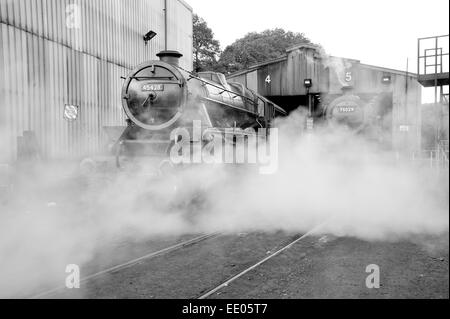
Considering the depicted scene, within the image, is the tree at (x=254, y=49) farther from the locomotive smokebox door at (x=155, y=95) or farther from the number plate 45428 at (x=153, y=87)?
the number plate 45428 at (x=153, y=87)

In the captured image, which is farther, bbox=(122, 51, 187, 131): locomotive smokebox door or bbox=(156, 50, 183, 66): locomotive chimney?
bbox=(156, 50, 183, 66): locomotive chimney

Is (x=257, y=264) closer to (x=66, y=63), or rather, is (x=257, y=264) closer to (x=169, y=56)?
(x=169, y=56)

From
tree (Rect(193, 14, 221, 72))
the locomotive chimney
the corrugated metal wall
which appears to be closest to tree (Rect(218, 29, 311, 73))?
tree (Rect(193, 14, 221, 72))

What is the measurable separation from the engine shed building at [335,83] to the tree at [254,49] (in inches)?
761

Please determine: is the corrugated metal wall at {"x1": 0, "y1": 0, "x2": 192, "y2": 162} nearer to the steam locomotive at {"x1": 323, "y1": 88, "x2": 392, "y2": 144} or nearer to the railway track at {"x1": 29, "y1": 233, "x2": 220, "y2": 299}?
the railway track at {"x1": 29, "y1": 233, "x2": 220, "y2": 299}

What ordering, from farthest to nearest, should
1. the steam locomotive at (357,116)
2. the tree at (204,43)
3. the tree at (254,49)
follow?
the tree at (204,43) < the tree at (254,49) < the steam locomotive at (357,116)

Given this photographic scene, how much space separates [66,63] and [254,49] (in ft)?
105

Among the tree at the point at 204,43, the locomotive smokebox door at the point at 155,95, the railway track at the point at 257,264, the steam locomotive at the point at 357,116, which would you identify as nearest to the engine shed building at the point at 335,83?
the steam locomotive at the point at 357,116

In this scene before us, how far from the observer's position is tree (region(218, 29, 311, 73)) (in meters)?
38.0

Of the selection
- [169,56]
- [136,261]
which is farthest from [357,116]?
[136,261]

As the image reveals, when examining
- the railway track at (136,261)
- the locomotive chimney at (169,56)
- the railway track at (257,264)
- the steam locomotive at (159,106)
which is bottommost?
the railway track at (257,264)

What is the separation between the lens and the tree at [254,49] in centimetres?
3797

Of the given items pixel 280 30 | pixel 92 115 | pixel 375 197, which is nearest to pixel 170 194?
pixel 375 197

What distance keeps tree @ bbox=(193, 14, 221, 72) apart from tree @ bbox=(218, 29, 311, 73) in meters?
0.96
